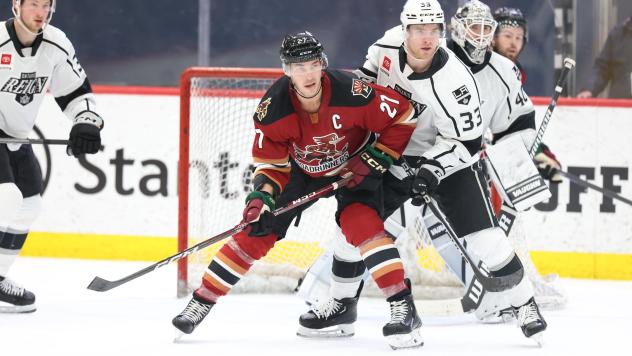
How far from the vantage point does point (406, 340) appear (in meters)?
3.59

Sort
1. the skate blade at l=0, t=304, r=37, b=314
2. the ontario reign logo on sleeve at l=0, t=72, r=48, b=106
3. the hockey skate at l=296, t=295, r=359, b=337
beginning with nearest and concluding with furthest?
the hockey skate at l=296, t=295, r=359, b=337 < the ontario reign logo on sleeve at l=0, t=72, r=48, b=106 < the skate blade at l=0, t=304, r=37, b=314

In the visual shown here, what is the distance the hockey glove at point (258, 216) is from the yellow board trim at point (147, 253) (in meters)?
1.99

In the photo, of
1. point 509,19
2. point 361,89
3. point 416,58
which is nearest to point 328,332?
point 361,89

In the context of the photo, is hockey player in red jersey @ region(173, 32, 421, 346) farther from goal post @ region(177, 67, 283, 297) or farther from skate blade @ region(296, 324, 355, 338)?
goal post @ region(177, 67, 283, 297)

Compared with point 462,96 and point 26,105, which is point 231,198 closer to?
point 26,105

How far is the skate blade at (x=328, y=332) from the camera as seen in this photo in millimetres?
3855

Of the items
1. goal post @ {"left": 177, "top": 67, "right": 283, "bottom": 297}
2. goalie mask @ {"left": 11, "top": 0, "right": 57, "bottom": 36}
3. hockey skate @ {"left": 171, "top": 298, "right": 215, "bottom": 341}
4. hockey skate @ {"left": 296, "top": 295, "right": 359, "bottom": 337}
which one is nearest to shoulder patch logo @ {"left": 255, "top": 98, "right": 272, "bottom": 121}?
hockey skate @ {"left": 171, "top": 298, "right": 215, "bottom": 341}

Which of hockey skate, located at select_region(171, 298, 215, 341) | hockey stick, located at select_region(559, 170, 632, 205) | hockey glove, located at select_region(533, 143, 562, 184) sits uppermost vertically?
hockey glove, located at select_region(533, 143, 562, 184)

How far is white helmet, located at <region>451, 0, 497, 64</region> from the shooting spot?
390cm

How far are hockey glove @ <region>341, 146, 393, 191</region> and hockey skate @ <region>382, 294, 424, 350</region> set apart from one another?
13.8 inches

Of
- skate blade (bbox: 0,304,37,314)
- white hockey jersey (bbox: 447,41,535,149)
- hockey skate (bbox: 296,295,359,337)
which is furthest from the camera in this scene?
skate blade (bbox: 0,304,37,314)

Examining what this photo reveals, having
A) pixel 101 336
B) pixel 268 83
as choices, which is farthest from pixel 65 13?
pixel 101 336

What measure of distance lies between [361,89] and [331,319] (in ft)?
2.49

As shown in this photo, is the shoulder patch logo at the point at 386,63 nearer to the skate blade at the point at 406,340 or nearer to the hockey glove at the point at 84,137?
the skate blade at the point at 406,340
